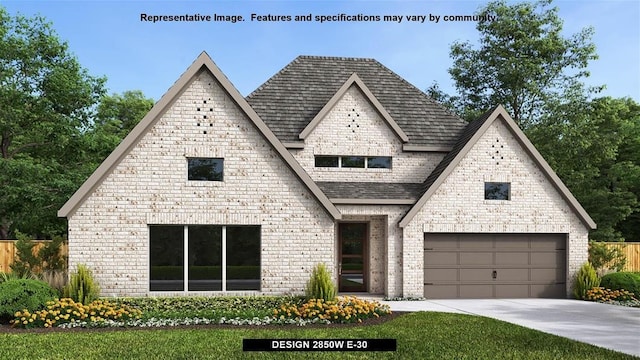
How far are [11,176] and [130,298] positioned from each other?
16110 millimetres

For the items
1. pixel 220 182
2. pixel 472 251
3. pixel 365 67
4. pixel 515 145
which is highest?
pixel 365 67

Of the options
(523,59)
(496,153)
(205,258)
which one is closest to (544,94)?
(523,59)

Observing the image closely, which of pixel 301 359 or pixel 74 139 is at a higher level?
pixel 74 139

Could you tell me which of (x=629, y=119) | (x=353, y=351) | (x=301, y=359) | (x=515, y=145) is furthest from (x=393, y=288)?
(x=629, y=119)

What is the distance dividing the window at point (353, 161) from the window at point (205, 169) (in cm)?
575

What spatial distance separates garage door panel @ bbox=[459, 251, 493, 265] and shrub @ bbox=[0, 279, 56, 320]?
43.2 ft

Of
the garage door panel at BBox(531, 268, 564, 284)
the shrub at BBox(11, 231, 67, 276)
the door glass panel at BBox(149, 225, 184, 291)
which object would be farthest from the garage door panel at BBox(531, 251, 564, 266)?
the shrub at BBox(11, 231, 67, 276)

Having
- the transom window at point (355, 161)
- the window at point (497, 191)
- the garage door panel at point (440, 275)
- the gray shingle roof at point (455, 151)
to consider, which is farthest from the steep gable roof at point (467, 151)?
the garage door panel at point (440, 275)

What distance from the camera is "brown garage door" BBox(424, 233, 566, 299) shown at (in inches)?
776

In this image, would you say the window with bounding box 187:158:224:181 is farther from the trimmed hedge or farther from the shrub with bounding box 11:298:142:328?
the shrub with bounding box 11:298:142:328

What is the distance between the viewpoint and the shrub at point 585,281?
19.8m

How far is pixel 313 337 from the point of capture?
39.1ft

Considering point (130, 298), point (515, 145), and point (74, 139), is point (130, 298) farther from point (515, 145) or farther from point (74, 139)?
point (74, 139)

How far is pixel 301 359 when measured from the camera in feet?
32.5
